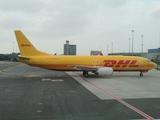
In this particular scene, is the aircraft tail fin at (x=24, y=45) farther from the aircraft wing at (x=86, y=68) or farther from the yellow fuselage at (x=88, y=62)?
the aircraft wing at (x=86, y=68)

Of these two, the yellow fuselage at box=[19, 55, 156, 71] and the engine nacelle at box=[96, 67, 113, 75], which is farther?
the yellow fuselage at box=[19, 55, 156, 71]

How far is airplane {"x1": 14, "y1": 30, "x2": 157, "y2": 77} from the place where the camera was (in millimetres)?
Answer: 25250

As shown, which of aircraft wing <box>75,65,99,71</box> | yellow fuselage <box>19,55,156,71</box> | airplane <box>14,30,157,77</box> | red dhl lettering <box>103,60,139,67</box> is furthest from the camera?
red dhl lettering <box>103,60,139,67</box>

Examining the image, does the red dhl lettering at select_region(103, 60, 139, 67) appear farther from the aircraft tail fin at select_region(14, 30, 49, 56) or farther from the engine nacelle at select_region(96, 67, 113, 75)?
the aircraft tail fin at select_region(14, 30, 49, 56)

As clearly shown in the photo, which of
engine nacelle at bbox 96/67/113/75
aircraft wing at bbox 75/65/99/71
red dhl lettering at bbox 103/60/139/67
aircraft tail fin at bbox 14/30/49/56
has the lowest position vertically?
engine nacelle at bbox 96/67/113/75

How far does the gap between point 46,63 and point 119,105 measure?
648 inches

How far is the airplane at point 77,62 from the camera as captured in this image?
25.2 metres

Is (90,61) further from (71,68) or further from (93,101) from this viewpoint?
(93,101)

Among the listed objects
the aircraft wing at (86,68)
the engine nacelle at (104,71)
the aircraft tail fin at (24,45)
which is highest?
the aircraft tail fin at (24,45)

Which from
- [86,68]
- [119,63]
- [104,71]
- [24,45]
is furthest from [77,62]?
[24,45]

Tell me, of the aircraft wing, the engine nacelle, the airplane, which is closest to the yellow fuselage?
the airplane

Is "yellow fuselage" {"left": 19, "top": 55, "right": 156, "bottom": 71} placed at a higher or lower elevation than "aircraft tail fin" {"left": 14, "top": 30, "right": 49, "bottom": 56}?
lower

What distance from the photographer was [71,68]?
26.2 m

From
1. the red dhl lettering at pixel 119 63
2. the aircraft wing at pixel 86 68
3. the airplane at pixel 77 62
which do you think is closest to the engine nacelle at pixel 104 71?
the airplane at pixel 77 62
